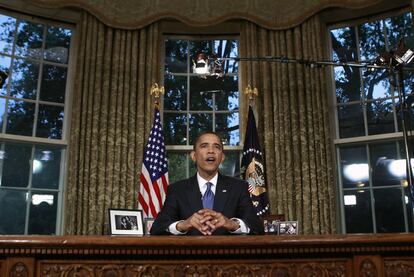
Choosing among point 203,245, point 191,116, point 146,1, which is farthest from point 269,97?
point 203,245

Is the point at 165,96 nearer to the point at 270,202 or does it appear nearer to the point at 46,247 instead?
the point at 270,202

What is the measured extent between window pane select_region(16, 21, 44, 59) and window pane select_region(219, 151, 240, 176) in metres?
2.37

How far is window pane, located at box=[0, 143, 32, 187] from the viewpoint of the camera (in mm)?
4527

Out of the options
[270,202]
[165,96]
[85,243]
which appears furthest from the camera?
[165,96]

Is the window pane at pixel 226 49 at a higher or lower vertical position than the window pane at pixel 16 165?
higher

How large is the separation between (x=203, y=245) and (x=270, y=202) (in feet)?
11.0

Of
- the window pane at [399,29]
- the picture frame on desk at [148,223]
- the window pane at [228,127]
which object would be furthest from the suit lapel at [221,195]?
the window pane at [399,29]

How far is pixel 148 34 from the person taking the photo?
510 cm

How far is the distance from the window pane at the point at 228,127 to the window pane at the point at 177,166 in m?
0.49

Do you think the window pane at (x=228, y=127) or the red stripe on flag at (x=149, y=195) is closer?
the red stripe on flag at (x=149, y=195)

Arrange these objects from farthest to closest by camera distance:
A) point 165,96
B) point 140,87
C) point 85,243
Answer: point 165,96
point 140,87
point 85,243

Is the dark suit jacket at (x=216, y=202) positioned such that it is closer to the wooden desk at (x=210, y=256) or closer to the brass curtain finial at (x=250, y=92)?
the wooden desk at (x=210, y=256)

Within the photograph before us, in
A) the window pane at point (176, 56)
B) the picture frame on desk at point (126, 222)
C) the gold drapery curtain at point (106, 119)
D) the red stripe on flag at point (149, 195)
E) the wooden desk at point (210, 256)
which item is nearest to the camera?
the wooden desk at point (210, 256)

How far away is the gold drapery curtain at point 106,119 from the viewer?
4.48 m
